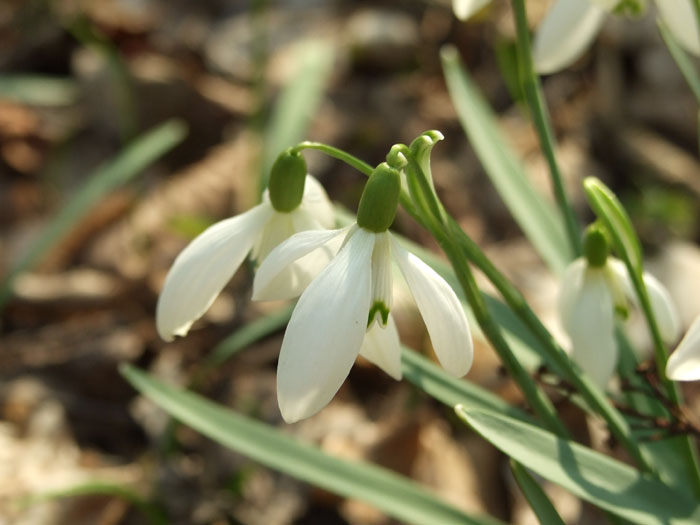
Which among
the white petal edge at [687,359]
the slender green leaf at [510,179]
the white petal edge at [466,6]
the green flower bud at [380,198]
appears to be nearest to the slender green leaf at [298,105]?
the slender green leaf at [510,179]

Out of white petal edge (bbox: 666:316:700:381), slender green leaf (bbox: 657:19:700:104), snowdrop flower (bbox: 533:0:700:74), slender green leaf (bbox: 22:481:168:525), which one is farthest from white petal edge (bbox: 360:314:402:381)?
slender green leaf (bbox: 22:481:168:525)

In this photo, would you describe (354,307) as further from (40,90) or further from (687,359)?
(40,90)

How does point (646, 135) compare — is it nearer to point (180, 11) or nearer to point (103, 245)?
point (103, 245)

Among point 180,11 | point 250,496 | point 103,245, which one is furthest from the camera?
point 180,11

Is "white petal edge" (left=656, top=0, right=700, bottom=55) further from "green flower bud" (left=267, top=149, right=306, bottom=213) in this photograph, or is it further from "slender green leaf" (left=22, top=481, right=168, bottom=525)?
"slender green leaf" (left=22, top=481, right=168, bottom=525)

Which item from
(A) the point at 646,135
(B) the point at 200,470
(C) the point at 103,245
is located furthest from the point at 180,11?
(B) the point at 200,470

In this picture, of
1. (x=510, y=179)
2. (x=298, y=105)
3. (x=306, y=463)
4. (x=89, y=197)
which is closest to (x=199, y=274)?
(x=306, y=463)

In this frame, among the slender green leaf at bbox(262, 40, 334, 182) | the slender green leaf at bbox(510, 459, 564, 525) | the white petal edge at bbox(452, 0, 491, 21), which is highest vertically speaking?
the white petal edge at bbox(452, 0, 491, 21)

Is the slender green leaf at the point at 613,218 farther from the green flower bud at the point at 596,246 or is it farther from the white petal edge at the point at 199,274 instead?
the white petal edge at the point at 199,274
